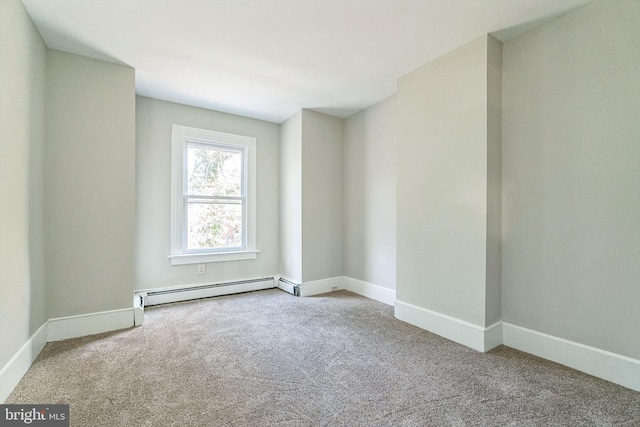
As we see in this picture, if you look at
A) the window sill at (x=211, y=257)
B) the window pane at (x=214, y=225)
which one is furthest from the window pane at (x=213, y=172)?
the window sill at (x=211, y=257)

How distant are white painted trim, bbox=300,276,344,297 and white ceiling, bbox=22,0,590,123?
92.1 inches

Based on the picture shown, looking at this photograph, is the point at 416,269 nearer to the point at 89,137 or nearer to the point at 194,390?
the point at 194,390

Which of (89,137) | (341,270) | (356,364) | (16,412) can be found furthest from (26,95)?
(341,270)

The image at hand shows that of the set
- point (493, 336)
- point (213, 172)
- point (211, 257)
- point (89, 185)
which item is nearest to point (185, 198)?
point (213, 172)

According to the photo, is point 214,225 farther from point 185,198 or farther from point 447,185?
point 447,185

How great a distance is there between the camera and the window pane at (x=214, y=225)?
11.8 feet

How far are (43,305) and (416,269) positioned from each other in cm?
306

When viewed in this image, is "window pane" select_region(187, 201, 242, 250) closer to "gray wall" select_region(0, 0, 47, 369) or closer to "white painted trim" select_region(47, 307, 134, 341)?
"white painted trim" select_region(47, 307, 134, 341)

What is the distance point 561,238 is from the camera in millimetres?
1975

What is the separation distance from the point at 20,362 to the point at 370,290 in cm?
305

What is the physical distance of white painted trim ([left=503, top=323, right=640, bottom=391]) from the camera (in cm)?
169

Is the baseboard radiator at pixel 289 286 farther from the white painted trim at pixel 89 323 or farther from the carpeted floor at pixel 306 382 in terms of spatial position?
the white painted trim at pixel 89 323

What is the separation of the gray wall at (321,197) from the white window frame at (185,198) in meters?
0.77

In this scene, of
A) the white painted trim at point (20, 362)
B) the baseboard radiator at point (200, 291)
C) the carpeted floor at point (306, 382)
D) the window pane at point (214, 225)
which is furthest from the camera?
the window pane at point (214, 225)
